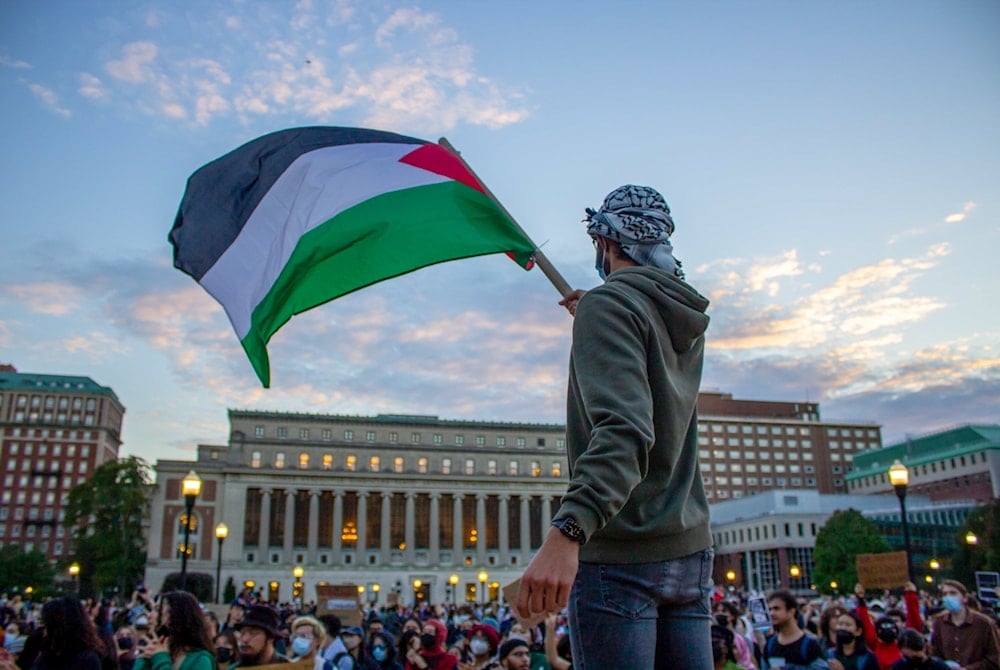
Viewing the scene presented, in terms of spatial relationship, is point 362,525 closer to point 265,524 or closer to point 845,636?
point 265,524

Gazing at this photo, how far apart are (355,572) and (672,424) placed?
348 feet

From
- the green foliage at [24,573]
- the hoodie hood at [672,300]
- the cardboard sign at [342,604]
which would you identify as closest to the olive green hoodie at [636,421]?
the hoodie hood at [672,300]

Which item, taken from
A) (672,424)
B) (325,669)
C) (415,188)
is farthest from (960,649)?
(672,424)

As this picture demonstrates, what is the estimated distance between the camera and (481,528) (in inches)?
4365

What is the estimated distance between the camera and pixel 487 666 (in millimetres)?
10148

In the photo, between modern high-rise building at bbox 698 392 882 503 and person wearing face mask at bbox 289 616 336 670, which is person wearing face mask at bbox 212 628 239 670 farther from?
modern high-rise building at bbox 698 392 882 503

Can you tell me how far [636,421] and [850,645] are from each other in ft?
33.0

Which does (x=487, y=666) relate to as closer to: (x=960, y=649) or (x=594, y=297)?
(x=960, y=649)

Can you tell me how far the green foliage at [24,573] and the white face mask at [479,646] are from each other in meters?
104

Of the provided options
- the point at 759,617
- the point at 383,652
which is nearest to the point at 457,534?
the point at 759,617

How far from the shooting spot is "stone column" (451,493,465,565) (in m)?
109

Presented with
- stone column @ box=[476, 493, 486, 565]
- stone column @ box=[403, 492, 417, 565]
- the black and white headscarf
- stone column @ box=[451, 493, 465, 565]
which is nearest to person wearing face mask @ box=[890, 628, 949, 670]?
the black and white headscarf

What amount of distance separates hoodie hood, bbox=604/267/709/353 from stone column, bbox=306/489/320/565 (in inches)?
4228

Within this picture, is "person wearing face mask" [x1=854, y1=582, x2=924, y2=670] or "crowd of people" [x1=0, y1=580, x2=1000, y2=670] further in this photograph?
"person wearing face mask" [x1=854, y1=582, x2=924, y2=670]
